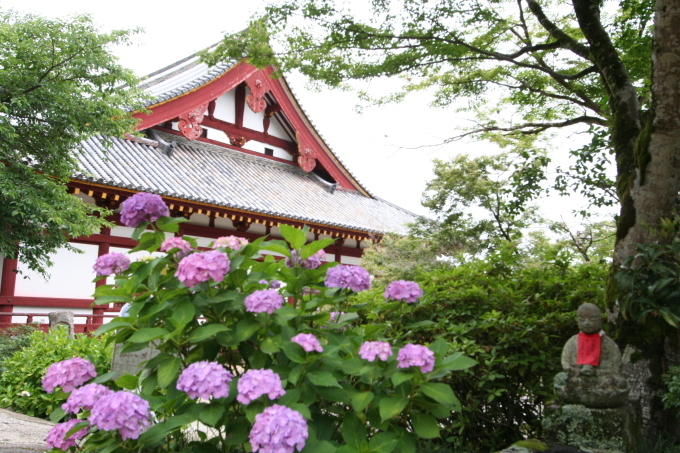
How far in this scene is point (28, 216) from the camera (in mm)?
7191

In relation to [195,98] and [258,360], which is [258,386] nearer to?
[258,360]

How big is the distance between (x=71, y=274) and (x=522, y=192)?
8541 mm

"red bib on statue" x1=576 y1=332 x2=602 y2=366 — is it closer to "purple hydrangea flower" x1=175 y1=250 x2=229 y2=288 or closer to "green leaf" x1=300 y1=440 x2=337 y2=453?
"green leaf" x1=300 y1=440 x2=337 y2=453

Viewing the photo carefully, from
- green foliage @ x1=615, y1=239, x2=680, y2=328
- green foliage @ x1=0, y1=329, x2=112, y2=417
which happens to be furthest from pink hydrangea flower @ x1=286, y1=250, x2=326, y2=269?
green foliage @ x1=0, y1=329, x2=112, y2=417

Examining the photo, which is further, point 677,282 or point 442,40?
point 442,40

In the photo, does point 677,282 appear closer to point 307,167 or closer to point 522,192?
point 522,192

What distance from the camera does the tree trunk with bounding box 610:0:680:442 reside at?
150 inches

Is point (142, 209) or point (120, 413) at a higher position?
point (142, 209)

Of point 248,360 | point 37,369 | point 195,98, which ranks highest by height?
point 195,98

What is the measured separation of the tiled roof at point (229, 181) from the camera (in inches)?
429

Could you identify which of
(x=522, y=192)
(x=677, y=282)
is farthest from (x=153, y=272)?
(x=522, y=192)

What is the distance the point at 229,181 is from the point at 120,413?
11808mm

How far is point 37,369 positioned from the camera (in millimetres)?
5848

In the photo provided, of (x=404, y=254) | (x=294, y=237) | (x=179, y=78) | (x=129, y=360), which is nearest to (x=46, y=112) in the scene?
(x=129, y=360)
